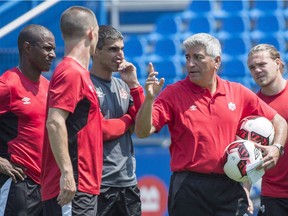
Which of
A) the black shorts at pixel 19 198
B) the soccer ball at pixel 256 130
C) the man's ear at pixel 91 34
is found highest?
the man's ear at pixel 91 34

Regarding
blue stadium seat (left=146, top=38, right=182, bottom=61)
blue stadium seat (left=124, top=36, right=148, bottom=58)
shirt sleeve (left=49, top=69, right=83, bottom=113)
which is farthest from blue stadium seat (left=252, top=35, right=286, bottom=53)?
shirt sleeve (left=49, top=69, right=83, bottom=113)

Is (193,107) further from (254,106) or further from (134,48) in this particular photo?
(134,48)

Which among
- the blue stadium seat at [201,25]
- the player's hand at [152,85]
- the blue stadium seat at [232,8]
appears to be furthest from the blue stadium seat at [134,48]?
the player's hand at [152,85]

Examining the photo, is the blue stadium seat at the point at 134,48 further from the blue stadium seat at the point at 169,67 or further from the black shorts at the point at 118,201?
the black shorts at the point at 118,201

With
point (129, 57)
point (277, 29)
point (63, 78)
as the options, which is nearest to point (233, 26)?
point (277, 29)

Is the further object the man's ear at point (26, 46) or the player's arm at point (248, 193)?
the man's ear at point (26, 46)

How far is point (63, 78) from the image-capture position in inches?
222

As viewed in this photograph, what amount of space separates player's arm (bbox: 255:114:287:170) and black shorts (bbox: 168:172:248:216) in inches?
13.3

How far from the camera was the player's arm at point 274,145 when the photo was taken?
656 centimetres

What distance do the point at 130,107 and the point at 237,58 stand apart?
6.91 metres

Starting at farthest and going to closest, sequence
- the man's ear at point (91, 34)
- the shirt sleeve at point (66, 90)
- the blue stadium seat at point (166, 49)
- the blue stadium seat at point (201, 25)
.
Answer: the blue stadium seat at point (201, 25) < the blue stadium seat at point (166, 49) < the man's ear at point (91, 34) < the shirt sleeve at point (66, 90)

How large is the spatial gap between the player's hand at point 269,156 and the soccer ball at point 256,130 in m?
0.10

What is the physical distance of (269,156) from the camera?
657cm

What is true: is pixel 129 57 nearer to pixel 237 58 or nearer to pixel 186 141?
pixel 237 58
